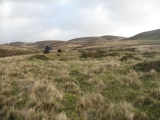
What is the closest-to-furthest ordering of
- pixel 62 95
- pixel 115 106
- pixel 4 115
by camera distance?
pixel 4 115 → pixel 115 106 → pixel 62 95

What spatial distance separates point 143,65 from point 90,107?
29.8 ft

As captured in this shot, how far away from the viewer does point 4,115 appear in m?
6.37

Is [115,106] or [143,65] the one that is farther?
[143,65]

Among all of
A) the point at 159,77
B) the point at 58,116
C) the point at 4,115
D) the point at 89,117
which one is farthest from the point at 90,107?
the point at 159,77

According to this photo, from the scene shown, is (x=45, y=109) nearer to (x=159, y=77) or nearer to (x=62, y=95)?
(x=62, y=95)

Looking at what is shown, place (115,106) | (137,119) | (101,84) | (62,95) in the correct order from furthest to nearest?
(101,84)
(62,95)
(115,106)
(137,119)

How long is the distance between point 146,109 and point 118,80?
398 centimetres

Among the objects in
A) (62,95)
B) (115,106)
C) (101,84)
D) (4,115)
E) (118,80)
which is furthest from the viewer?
(118,80)

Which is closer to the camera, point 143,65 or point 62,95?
point 62,95

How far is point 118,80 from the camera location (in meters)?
10.6

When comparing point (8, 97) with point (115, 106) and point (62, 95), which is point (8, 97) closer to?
point (62, 95)

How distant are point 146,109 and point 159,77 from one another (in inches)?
205

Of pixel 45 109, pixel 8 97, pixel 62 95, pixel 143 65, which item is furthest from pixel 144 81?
pixel 8 97

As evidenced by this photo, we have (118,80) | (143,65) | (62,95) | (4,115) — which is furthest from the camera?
(143,65)
